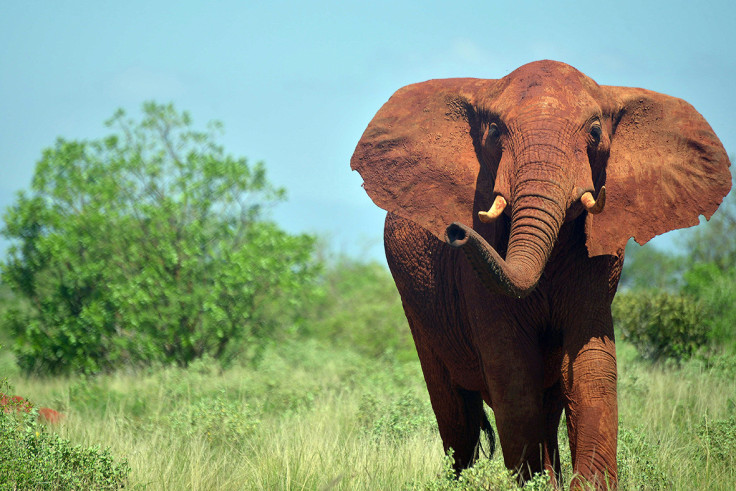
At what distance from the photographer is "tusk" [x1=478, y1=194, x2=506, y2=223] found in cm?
411

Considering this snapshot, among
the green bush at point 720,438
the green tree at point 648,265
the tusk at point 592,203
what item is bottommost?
the green bush at point 720,438

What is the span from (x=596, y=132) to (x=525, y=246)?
32.8 inches

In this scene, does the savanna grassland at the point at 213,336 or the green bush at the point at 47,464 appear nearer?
the green bush at the point at 47,464

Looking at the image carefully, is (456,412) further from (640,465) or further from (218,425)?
(218,425)

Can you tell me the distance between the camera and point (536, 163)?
410 centimetres

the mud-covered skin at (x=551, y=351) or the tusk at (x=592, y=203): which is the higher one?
the tusk at (x=592, y=203)

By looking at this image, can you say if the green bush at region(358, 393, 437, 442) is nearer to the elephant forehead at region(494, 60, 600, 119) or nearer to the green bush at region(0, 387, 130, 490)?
the green bush at region(0, 387, 130, 490)

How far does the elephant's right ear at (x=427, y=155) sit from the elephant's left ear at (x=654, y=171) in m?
0.67

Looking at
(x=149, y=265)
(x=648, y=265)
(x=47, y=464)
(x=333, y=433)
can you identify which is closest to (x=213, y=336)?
(x=149, y=265)

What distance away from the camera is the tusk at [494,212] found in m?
4.11

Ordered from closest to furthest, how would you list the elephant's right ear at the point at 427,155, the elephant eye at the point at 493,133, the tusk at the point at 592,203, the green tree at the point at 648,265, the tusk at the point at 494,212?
the tusk at the point at 592,203, the tusk at the point at 494,212, the elephant eye at the point at 493,133, the elephant's right ear at the point at 427,155, the green tree at the point at 648,265

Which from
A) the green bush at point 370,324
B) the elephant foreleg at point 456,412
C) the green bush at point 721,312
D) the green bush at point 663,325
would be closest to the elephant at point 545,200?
the elephant foreleg at point 456,412

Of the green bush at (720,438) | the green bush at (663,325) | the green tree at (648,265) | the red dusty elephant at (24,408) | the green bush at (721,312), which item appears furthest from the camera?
the green tree at (648,265)

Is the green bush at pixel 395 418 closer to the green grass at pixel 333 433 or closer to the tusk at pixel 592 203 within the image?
the green grass at pixel 333 433
